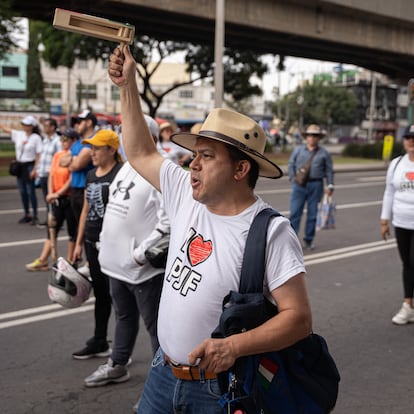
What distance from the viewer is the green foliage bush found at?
3459cm

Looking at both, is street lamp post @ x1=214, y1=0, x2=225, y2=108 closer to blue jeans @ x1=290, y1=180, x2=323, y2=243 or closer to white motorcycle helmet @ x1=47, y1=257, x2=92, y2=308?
blue jeans @ x1=290, y1=180, x2=323, y2=243

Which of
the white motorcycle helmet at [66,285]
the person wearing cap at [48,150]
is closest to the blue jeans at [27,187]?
the person wearing cap at [48,150]

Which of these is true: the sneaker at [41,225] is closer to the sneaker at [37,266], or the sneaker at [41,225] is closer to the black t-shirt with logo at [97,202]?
the sneaker at [37,266]

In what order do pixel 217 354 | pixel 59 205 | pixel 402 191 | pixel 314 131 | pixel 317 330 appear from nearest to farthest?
pixel 217 354, pixel 317 330, pixel 402 191, pixel 59 205, pixel 314 131

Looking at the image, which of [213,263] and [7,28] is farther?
[7,28]

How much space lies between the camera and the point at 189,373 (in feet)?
7.59

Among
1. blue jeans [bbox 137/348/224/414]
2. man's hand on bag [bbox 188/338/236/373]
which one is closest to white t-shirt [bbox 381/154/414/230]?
blue jeans [bbox 137/348/224/414]

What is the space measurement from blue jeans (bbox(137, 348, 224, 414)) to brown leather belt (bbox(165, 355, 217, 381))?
2cm

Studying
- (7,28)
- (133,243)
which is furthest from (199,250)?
(7,28)

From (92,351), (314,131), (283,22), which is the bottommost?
(92,351)

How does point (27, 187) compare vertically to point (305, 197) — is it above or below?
below

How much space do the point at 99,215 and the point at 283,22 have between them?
20337mm

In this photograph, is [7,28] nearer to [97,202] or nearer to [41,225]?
[41,225]

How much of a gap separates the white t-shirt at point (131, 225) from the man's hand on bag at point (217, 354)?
190 centimetres
